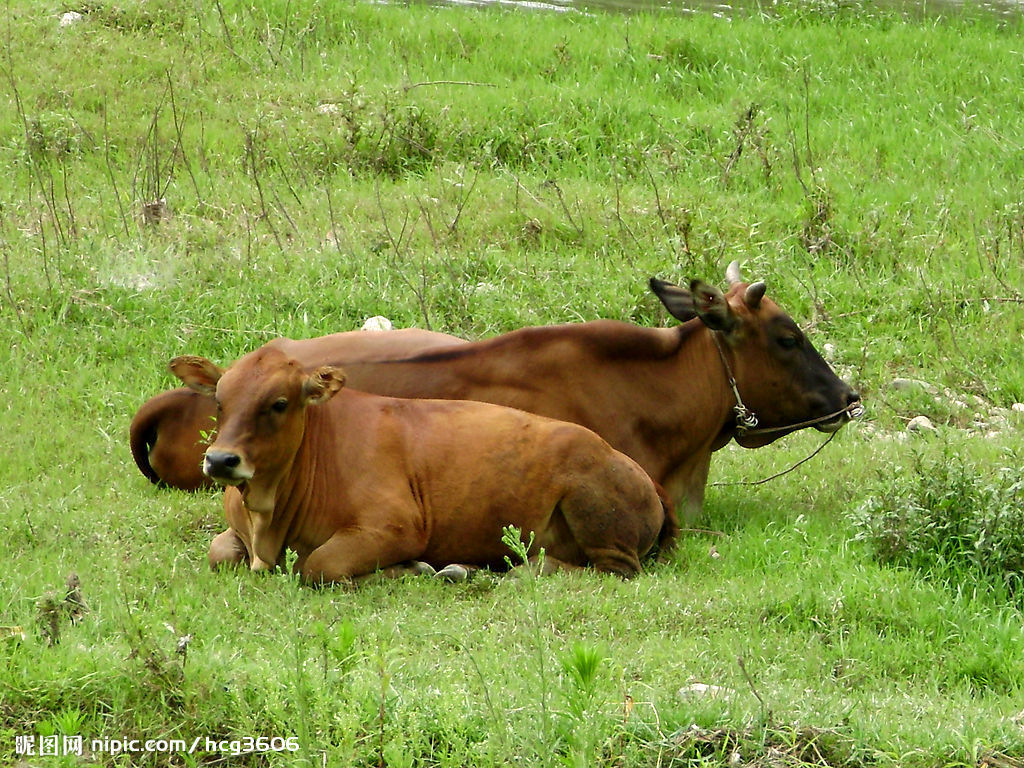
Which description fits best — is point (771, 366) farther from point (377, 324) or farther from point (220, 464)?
point (220, 464)

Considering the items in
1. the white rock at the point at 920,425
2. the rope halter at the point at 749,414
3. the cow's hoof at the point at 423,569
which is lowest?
the white rock at the point at 920,425

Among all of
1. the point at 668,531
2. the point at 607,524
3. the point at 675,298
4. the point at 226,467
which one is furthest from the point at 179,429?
the point at 675,298

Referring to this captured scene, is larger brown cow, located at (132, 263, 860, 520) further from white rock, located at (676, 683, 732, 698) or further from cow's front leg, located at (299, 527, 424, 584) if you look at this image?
white rock, located at (676, 683, 732, 698)

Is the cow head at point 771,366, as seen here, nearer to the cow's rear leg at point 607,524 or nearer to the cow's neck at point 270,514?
the cow's rear leg at point 607,524

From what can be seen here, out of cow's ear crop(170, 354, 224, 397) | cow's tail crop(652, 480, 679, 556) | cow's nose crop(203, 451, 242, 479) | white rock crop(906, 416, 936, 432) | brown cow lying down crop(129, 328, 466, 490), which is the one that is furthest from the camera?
white rock crop(906, 416, 936, 432)

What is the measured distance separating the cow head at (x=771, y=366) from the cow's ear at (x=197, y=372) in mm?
2464

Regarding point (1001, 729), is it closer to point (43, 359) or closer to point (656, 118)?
point (43, 359)

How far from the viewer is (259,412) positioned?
281 inches

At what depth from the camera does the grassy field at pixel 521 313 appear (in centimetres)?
564

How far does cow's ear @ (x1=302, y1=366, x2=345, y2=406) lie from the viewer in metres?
7.34

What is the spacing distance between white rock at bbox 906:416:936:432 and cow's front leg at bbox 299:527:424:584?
12.0 ft

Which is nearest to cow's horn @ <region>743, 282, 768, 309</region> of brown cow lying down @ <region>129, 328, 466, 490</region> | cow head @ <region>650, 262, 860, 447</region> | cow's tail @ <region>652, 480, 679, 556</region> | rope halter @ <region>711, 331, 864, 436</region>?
cow head @ <region>650, 262, 860, 447</region>

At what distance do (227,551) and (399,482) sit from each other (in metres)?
0.81

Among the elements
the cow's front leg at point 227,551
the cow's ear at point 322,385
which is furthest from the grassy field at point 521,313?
the cow's ear at point 322,385
